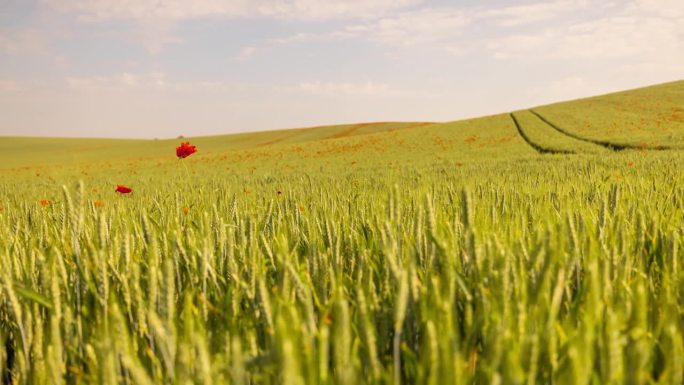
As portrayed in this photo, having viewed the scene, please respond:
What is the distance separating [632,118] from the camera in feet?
85.8

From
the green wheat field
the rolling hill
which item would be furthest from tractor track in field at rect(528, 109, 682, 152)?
the green wheat field

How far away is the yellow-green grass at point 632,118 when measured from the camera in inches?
707

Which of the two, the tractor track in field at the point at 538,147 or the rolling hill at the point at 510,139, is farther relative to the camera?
the rolling hill at the point at 510,139

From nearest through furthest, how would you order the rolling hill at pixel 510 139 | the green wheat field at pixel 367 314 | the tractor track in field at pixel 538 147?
the green wheat field at pixel 367 314 → the tractor track in field at pixel 538 147 → the rolling hill at pixel 510 139

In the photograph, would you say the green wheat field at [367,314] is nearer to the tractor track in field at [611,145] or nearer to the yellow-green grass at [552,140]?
the yellow-green grass at [552,140]

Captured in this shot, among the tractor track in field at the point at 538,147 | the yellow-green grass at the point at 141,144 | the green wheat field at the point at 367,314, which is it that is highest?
the yellow-green grass at the point at 141,144

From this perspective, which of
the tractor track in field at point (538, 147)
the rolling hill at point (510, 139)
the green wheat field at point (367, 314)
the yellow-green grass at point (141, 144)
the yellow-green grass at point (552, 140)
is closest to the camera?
the green wheat field at point (367, 314)

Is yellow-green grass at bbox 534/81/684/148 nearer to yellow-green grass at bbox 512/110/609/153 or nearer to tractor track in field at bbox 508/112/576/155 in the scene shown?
yellow-green grass at bbox 512/110/609/153

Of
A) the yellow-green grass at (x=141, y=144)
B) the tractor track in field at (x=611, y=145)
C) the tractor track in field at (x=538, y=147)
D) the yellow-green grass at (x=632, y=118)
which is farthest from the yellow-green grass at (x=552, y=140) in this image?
the yellow-green grass at (x=141, y=144)

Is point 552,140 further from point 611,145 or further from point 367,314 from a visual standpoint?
point 367,314

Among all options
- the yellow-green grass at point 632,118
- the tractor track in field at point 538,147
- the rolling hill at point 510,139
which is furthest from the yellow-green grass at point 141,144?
the tractor track in field at point 538,147

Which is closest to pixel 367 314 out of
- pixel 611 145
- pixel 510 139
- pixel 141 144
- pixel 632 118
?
pixel 611 145

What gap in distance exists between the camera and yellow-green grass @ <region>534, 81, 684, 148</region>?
1795cm

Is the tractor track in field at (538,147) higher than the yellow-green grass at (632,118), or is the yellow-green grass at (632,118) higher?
the yellow-green grass at (632,118)
